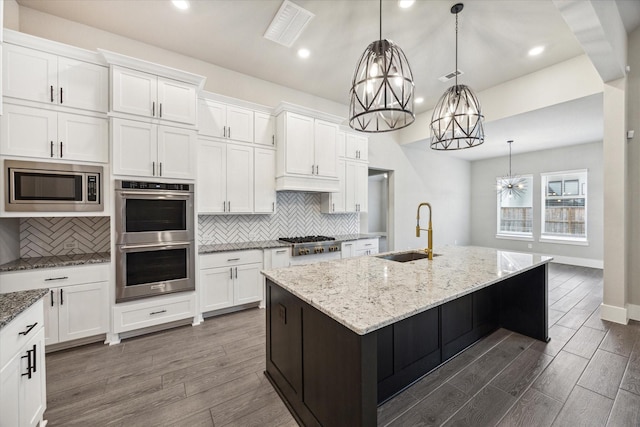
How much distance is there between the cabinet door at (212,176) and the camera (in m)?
3.41

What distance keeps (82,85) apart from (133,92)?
1.41 ft

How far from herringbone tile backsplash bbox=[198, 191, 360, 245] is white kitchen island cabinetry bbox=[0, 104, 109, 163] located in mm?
1419

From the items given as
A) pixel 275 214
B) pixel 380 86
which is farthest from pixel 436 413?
pixel 275 214

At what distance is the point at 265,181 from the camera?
3926 millimetres

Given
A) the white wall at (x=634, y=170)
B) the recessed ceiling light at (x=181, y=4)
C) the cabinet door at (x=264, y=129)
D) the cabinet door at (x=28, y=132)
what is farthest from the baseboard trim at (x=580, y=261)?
the cabinet door at (x=28, y=132)

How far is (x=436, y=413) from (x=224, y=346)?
1.96 meters

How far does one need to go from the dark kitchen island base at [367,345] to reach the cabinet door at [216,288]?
1425 mm

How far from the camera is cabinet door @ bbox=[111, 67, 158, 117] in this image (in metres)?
2.64

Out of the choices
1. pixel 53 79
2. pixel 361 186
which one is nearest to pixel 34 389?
pixel 53 79

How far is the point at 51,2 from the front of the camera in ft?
8.73

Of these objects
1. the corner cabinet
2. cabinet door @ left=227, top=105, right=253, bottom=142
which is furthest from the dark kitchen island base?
cabinet door @ left=227, top=105, right=253, bottom=142

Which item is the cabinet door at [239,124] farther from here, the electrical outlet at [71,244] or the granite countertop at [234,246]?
the electrical outlet at [71,244]

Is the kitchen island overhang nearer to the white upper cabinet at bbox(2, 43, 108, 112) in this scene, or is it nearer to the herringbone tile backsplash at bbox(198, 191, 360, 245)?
the herringbone tile backsplash at bbox(198, 191, 360, 245)

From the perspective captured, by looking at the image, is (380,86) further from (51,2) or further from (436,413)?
(51,2)
